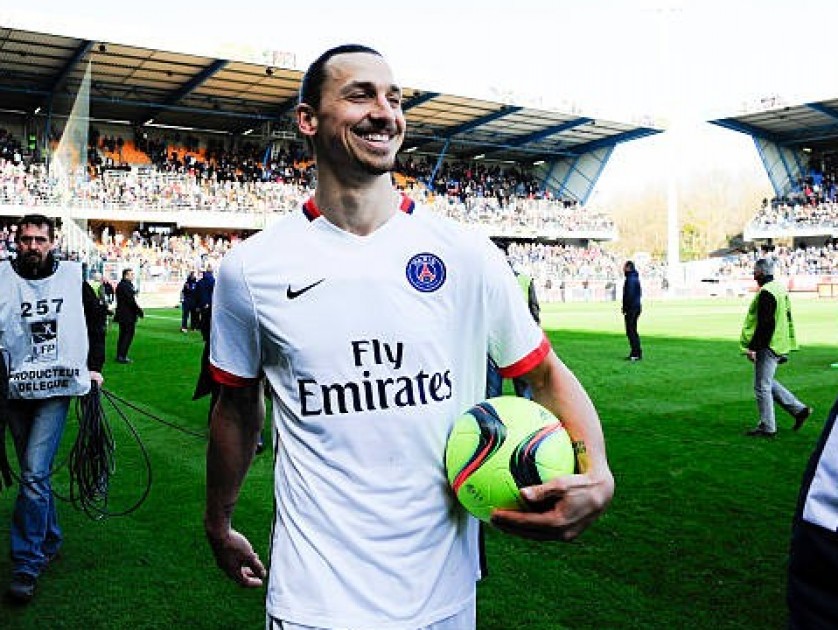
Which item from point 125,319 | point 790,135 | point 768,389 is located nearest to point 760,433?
point 768,389

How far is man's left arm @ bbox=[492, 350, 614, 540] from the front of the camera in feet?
5.93

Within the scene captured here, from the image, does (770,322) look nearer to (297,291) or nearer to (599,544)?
(599,544)

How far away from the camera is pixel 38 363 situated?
4.98 m

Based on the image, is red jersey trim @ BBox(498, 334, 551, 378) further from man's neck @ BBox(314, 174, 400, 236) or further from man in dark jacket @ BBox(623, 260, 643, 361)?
man in dark jacket @ BBox(623, 260, 643, 361)

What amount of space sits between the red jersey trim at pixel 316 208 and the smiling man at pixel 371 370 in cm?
1

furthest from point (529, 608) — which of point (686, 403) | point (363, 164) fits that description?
point (686, 403)

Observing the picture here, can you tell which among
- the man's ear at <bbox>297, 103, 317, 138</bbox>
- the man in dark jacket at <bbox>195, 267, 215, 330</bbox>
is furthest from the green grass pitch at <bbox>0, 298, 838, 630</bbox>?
the man in dark jacket at <bbox>195, 267, 215, 330</bbox>

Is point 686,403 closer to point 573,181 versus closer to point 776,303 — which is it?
point 776,303

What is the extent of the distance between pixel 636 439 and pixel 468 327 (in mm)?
6863

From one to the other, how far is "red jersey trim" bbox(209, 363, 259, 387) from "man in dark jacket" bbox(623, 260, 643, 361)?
13.8 metres

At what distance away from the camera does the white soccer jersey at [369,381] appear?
1.92 metres

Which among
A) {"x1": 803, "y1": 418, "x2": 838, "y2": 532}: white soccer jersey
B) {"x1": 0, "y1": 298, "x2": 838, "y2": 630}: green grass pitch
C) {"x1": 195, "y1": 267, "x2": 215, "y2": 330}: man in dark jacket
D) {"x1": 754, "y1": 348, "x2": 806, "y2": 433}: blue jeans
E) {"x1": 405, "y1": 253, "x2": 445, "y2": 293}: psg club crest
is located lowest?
{"x1": 0, "y1": 298, "x2": 838, "y2": 630}: green grass pitch

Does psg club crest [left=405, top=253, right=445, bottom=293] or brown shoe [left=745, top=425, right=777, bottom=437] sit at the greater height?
psg club crest [left=405, top=253, right=445, bottom=293]

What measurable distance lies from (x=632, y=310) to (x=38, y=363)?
12.6 m
